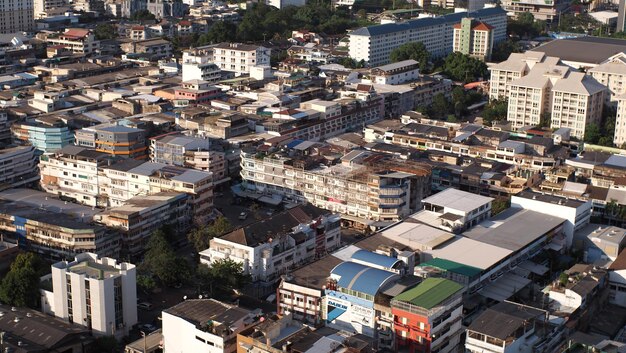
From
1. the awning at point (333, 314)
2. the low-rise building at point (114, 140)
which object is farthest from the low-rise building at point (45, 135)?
the awning at point (333, 314)

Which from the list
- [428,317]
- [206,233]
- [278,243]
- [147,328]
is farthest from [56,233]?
[428,317]

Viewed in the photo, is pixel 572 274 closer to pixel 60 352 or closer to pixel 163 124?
pixel 60 352

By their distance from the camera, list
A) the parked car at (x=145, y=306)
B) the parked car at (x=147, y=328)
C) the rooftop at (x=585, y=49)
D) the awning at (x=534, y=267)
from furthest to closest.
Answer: the rooftop at (x=585, y=49) < the awning at (x=534, y=267) < the parked car at (x=145, y=306) < the parked car at (x=147, y=328)

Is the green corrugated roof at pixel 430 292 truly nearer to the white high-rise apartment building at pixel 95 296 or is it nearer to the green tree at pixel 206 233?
the white high-rise apartment building at pixel 95 296

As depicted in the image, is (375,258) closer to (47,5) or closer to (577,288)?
(577,288)

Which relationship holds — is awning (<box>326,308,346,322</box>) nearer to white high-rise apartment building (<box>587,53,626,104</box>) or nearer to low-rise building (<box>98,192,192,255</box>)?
low-rise building (<box>98,192,192,255</box>)

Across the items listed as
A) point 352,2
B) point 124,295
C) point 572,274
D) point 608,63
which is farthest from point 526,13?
point 124,295

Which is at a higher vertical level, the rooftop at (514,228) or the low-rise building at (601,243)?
the rooftop at (514,228)
